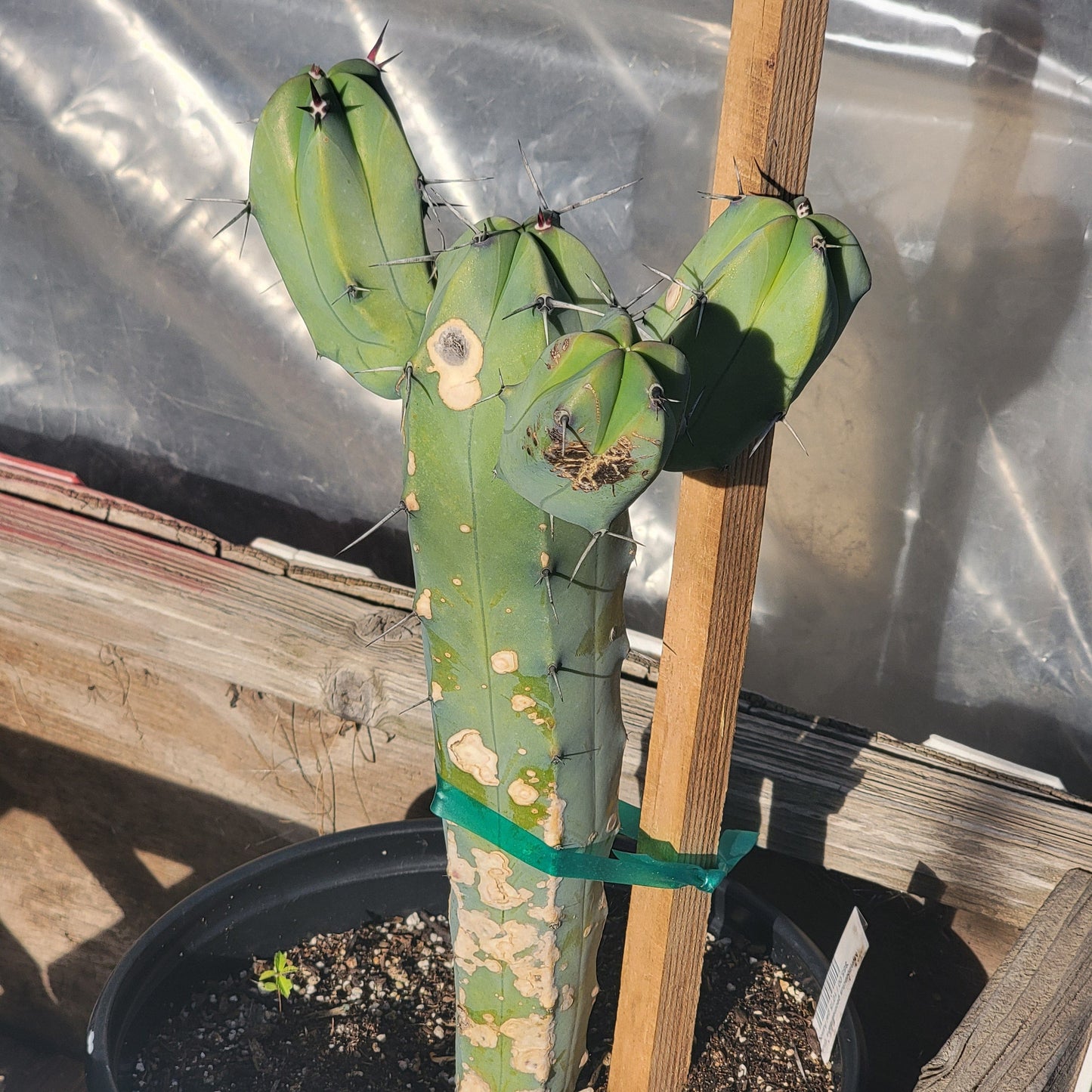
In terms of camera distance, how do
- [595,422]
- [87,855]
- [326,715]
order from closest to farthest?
[595,422]
[326,715]
[87,855]

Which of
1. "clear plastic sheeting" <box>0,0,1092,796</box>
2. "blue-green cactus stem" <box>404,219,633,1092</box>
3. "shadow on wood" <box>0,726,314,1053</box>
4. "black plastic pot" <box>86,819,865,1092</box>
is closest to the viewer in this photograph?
"blue-green cactus stem" <box>404,219,633,1092</box>

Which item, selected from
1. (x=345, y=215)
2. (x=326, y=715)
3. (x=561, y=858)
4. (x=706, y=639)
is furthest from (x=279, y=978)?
(x=345, y=215)

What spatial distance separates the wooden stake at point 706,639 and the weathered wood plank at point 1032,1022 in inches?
6.4

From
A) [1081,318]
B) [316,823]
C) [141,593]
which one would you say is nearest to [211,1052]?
[316,823]

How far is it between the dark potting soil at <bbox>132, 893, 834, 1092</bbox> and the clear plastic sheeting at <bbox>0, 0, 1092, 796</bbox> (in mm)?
442

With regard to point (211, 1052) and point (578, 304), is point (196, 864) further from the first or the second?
point (578, 304)

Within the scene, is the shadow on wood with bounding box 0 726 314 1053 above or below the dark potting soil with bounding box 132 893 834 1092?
above

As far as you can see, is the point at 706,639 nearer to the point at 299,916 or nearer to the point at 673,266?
the point at 299,916

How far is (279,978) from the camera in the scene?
88 centimetres

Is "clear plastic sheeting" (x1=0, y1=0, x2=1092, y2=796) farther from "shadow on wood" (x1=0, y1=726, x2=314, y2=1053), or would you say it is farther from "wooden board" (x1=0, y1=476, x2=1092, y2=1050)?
"shadow on wood" (x1=0, y1=726, x2=314, y2=1053)

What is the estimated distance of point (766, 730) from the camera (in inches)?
37.0

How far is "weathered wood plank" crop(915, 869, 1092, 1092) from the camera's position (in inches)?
25.1

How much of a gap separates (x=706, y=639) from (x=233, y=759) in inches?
27.4

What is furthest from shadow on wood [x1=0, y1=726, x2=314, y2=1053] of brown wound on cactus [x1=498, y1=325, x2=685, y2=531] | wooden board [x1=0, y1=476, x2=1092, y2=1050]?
brown wound on cactus [x1=498, y1=325, x2=685, y2=531]
